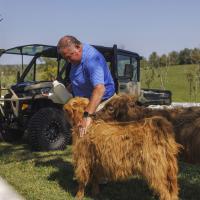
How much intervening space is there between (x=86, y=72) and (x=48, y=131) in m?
4.06

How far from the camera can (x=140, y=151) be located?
503 centimetres

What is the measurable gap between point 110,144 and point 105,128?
241mm

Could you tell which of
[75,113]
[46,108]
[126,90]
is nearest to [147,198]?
[75,113]

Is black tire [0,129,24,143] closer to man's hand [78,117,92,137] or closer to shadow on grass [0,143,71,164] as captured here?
shadow on grass [0,143,71,164]

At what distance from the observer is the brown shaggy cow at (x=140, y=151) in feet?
16.4

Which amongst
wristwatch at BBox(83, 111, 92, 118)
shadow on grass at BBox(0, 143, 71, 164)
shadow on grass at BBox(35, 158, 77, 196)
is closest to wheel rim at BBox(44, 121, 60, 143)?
shadow on grass at BBox(0, 143, 71, 164)

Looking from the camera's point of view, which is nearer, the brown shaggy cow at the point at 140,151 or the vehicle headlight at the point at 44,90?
the brown shaggy cow at the point at 140,151

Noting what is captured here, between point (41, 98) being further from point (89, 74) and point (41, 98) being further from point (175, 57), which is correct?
point (175, 57)

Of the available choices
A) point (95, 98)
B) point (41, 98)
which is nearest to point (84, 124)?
point (95, 98)

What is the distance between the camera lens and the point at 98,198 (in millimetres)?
5910

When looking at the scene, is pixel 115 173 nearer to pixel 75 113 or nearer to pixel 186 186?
pixel 75 113

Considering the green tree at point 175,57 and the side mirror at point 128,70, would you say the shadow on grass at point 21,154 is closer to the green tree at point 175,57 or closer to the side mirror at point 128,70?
the side mirror at point 128,70

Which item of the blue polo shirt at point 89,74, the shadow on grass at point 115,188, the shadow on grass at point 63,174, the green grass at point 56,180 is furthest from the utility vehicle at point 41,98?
the blue polo shirt at point 89,74

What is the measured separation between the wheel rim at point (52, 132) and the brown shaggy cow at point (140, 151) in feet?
13.4
